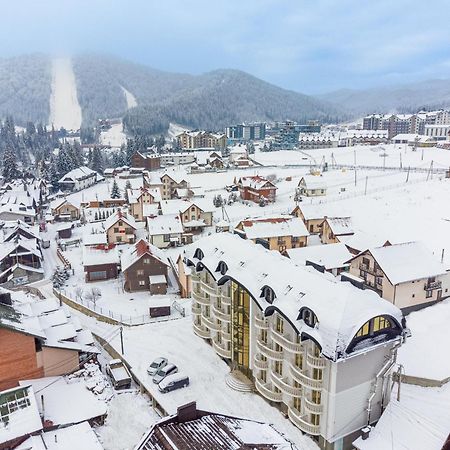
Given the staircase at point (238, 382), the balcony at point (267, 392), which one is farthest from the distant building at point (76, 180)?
the balcony at point (267, 392)

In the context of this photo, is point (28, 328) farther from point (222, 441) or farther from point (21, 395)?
point (222, 441)

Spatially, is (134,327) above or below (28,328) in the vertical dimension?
below

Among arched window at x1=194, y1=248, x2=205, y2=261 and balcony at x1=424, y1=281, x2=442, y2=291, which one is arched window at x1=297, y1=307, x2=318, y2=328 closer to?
arched window at x1=194, y1=248, x2=205, y2=261

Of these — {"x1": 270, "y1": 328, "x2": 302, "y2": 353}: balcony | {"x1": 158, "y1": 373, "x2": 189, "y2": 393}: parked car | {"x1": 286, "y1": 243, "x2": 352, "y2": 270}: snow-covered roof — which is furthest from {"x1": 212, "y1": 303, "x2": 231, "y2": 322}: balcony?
{"x1": 286, "y1": 243, "x2": 352, "y2": 270}: snow-covered roof

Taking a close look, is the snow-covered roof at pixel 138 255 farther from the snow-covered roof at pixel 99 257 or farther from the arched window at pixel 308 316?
the arched window at pixel 308 316

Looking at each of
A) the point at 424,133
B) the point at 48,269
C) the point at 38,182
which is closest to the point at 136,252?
the point at 48,269

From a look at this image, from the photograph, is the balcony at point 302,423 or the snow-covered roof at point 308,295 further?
the balcony at point 302,423
